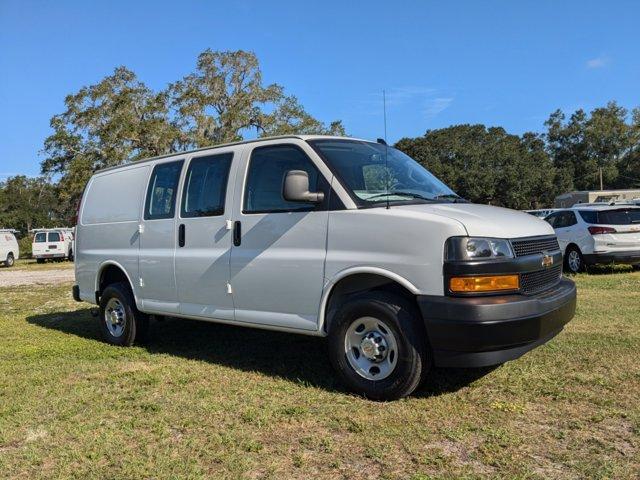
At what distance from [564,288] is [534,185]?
7194cm

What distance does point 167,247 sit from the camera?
20.0 feet

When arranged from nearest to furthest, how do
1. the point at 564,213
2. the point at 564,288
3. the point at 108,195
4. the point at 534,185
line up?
the point at 564,288
the point at 108,195
the point at 564,213
the point at 534,185

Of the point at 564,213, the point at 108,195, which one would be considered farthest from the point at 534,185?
the point at 108,195

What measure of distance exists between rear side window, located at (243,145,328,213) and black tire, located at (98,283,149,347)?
229cm

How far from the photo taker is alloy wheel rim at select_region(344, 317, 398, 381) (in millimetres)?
4402

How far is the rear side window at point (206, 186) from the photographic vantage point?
5.58m

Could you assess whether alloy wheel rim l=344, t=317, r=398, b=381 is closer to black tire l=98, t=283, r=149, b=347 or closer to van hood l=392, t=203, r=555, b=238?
van hood l=392, t=203, r=555, b=238

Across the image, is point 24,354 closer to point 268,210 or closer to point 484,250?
point 268,210

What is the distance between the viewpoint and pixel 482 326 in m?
3.97

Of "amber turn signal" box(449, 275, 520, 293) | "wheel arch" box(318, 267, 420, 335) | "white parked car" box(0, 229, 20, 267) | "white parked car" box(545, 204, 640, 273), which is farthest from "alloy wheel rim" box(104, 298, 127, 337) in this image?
"white parked car" box(0, 229, 20, 267)

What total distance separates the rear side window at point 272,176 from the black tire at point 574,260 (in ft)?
34.9

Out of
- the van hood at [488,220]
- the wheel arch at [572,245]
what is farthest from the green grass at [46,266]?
the van hood at [488,220]

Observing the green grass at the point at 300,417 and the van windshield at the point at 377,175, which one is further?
the van windshield at the point at 377,175

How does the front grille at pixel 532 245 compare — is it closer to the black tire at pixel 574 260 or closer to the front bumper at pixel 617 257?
the front bumper at pixel 617 257
